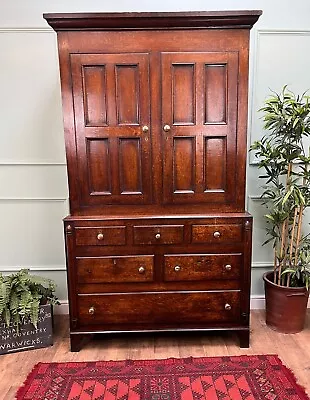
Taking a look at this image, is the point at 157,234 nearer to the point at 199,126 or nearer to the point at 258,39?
the point at 199,126

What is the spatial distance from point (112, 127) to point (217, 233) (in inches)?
36.5

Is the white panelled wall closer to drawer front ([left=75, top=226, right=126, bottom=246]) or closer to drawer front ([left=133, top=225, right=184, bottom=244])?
drawer front ([left=75, top=226, right=126, bottom=246])

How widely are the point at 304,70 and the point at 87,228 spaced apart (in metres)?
1.96

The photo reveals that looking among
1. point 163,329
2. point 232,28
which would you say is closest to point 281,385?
point 163,329

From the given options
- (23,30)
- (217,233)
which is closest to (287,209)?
(217,233)

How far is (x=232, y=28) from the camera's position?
6.86ft

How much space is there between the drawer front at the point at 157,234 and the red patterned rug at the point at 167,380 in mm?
750

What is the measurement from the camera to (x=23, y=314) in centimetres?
229

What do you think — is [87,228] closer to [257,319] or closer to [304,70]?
[257,319]

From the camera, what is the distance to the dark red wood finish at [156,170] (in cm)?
210

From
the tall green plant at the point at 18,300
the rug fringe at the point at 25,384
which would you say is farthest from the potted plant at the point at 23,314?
the rug fringe at the point at 25,384

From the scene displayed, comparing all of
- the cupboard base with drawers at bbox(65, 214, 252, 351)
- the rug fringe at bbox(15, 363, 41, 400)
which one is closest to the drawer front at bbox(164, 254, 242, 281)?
the cupboard base with drawers at bbox(65, 214, 252, 351)

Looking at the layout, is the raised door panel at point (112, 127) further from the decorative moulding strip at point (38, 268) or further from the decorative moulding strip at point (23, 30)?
the decorative moulding strip at point (38, 268)

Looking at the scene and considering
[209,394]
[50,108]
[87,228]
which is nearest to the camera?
[209,394]
